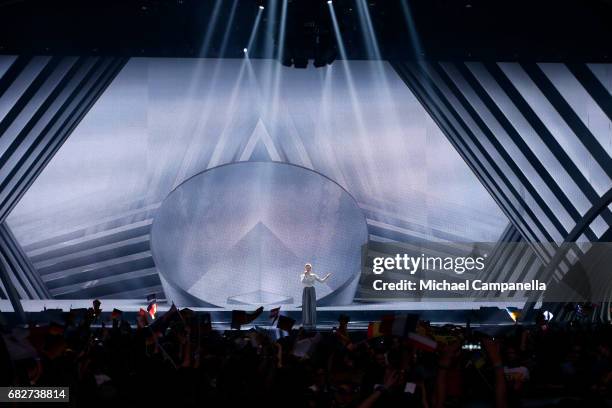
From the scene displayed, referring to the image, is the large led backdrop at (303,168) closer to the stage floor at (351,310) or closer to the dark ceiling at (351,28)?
the stage floor at (351,310)

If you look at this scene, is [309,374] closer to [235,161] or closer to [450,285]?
[450,285]

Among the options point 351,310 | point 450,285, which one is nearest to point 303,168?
point 351,310

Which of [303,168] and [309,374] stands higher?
[303,168]

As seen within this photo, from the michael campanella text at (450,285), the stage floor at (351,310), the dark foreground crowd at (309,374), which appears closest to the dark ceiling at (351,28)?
the michael campanella text at (450,285)

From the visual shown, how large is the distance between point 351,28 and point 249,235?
5.76 m

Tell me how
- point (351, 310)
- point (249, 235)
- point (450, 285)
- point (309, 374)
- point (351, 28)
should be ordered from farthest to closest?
1. point (249, 235)
2. point (450, 285)
3. point (351, 310)
4. point (351, 28)
5. point (309, 374)

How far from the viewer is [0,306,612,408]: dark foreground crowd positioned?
4297mm

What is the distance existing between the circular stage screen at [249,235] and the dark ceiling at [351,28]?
10.3 ft

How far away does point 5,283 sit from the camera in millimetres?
17828

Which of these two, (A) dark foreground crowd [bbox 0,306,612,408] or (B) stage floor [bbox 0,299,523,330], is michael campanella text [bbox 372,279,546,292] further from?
(A) dark foreground crowd [bbox 0,306,612,408]

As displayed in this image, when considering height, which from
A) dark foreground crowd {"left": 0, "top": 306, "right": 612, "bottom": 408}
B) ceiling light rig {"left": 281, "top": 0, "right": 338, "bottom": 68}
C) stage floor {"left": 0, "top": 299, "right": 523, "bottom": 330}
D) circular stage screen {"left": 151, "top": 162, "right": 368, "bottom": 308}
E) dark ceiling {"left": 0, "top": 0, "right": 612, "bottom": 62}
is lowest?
dark foreground crowd {"left": 0, "top": 306, "right": 612, "bottom": 408}

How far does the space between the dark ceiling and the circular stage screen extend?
313cm

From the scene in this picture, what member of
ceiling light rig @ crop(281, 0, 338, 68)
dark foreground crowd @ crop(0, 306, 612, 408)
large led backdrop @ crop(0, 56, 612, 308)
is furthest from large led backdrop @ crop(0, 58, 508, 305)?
dark foreground crowd @ crop(0, 306, 612, 408)

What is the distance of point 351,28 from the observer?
16703 millimetres
